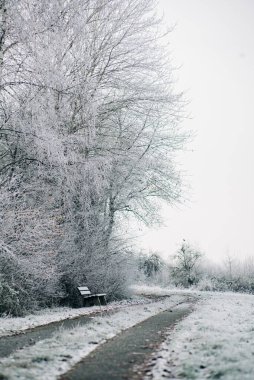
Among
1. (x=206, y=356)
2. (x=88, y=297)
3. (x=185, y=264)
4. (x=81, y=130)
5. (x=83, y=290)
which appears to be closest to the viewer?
(x=206, y=356)

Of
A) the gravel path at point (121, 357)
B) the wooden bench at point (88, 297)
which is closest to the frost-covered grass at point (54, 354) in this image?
the gravel path at point (121, 357)

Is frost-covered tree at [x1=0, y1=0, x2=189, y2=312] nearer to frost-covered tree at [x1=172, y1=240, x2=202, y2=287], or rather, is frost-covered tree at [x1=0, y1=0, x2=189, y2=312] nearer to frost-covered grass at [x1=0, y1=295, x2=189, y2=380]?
frost-covered grass at [x1=0, y1=295, x2=189, y2=380]

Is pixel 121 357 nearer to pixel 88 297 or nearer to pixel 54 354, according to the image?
pixel 54 354

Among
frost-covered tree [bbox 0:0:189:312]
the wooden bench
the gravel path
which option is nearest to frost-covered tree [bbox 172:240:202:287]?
frost-covered tree [bbox 0:0:189:312]

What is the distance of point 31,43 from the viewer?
11.1m

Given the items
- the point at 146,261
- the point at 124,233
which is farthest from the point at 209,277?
the point at 124,233

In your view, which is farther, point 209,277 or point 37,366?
point 209,277

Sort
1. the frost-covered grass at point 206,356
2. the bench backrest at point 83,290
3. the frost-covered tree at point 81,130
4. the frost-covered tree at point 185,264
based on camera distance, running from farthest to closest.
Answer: the frost-covered tree at point 185,264 < the bench backrest at point 83,290 < the frost-covered tree at point 81,130 < the frost-covered grass at point 206,356

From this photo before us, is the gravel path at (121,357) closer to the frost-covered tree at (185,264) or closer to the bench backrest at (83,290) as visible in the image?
the bench backrest at (83,290)

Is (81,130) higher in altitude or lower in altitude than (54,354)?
higher

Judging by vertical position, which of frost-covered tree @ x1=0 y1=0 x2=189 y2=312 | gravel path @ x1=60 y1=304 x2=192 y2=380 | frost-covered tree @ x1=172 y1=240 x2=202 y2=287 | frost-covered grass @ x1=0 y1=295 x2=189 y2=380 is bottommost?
gravel path @ x1=60 y1=304 x2=192 y2=380

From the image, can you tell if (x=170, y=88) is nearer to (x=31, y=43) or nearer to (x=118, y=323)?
(x=31, y=43)

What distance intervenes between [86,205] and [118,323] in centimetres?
651

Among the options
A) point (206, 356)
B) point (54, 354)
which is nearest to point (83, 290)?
point (54, 354)
